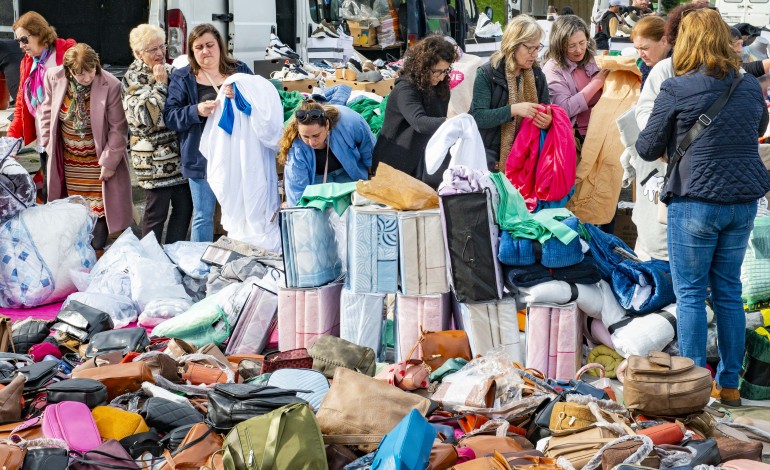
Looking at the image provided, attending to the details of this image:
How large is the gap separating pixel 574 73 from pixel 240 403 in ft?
14.2

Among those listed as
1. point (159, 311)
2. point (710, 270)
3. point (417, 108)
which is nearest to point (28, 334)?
point (159, 311)

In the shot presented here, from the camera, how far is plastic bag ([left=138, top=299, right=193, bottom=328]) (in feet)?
21.5

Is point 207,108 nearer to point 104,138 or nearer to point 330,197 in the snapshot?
point 104,138

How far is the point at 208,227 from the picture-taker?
25.2 ft

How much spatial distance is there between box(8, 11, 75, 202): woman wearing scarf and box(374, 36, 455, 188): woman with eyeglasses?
295 cm

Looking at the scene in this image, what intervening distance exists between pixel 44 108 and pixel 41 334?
259 cm

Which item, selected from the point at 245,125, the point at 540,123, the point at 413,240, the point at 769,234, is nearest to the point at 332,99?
the point at 245,125

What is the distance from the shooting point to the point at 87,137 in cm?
796

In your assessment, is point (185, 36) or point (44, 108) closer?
point (44, 108)

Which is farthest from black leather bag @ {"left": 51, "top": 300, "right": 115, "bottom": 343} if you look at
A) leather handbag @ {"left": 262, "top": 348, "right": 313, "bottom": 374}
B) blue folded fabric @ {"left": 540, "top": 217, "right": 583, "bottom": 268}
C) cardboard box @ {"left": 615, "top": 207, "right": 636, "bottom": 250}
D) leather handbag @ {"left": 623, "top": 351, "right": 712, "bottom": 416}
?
cardboard box @ {"left": 615, "top": 207, "right": 636, "bottom": 250}

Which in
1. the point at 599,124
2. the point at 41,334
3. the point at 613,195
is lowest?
the point at 41,334

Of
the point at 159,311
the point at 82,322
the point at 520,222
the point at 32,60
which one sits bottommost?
the point at 159,311

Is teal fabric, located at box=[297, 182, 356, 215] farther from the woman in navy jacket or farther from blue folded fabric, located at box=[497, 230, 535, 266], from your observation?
the woman in navy jacket

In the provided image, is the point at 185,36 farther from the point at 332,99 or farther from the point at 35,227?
the point at 35,227
